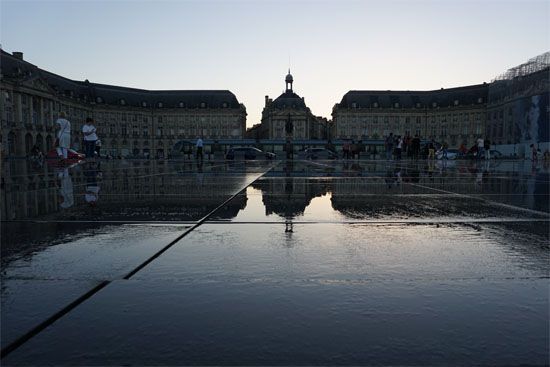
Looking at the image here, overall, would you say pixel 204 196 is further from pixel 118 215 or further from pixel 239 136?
pixel 239 136

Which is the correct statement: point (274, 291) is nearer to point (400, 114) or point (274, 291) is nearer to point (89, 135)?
point (89, 135)

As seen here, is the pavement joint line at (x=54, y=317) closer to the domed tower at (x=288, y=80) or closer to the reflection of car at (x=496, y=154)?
the reflection of car at (x=496, y=154)

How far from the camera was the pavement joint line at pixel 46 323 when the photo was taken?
129 centimetres

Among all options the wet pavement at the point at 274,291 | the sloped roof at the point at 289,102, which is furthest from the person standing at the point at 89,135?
the sloped roof at the point at 289,102

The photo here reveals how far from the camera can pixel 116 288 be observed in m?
1.85

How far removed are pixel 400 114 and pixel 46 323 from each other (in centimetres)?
11859

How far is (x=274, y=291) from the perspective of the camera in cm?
180

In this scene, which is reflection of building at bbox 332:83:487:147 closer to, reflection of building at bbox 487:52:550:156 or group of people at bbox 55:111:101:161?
reflection of building at bbox 487:52:550:156

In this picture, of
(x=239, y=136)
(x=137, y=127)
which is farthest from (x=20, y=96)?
(x=239, y=136)

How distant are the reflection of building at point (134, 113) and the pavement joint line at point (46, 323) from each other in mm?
77102

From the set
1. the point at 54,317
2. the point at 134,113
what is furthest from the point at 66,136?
the point at 134,113

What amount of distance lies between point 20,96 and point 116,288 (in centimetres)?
7391

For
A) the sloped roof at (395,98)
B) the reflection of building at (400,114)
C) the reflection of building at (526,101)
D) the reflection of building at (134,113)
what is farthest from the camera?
the sloped roof at (395,98)

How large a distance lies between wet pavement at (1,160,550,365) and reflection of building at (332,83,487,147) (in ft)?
368
